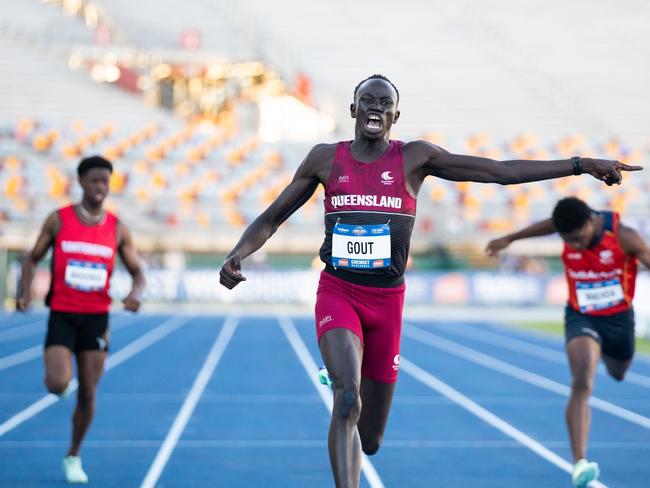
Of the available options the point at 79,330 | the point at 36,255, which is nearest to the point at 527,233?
the point at 79,330

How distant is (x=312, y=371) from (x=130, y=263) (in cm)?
598

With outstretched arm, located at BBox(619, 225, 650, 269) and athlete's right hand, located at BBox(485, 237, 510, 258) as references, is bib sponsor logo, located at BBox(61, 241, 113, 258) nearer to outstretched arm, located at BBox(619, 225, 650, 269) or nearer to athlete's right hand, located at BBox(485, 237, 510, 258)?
athlete's right hand, located at BBox(485, 237, 510, 258)

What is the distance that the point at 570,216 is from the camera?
229 inches

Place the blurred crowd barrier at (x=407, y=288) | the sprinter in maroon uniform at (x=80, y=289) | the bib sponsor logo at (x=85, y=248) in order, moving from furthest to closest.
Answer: the blurred crowd barrier at (x=407, y=288) → the bib sponsor logo at (x=85, y=248) → the sprinter in maroon uniform at (x=80, y=289)

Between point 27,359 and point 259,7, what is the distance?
28511 mm

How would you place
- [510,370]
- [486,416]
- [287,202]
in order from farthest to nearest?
[510,370]
[486,416]
[287,202]

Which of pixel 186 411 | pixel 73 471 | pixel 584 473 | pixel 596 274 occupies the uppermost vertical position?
pixel 596 274

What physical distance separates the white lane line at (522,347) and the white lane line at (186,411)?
177 inches

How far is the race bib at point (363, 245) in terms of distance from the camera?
14.2ft

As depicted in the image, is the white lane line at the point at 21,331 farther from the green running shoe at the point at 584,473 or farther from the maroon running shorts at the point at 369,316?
the maroon running shorts at the point at 369,316

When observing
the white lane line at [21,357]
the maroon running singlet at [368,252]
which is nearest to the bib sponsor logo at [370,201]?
the maroon running singlet at [368,252]

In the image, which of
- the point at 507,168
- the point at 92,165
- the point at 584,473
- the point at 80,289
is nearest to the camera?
the point at 507,168

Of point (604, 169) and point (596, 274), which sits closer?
point (604, 169)

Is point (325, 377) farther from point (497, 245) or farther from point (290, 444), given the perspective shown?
point (290, 444)
